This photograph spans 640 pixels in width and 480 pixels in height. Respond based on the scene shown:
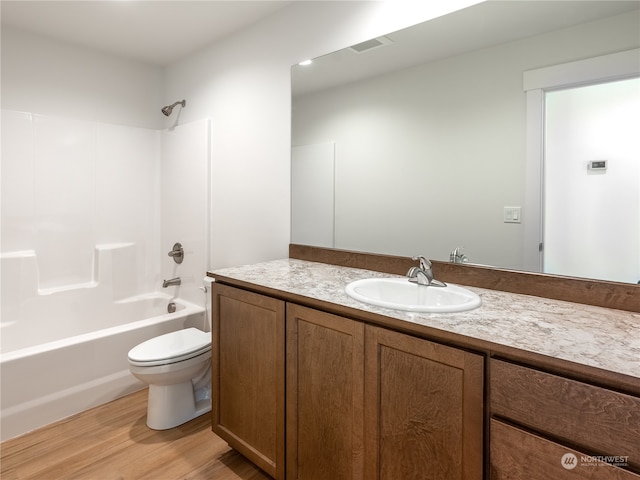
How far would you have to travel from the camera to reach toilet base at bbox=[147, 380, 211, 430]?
2031 mm

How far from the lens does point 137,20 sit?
231 centimetres

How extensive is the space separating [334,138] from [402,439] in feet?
4.84

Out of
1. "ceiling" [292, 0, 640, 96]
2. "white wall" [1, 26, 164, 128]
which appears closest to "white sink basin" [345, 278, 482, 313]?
"ceiling" [292, 0, 640, 96]

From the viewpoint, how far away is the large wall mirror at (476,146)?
3.94 feet

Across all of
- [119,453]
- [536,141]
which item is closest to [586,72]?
[536,141]

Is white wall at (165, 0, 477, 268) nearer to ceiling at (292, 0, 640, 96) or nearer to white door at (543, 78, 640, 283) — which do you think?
ceiling at (292, 0, 640, 96)

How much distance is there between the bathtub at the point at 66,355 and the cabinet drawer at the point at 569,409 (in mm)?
2180

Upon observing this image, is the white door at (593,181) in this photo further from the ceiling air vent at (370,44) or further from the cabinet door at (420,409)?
the ceiling air vent at (370,44)

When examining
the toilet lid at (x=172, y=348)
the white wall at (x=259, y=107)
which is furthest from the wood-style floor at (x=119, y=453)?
the white wall at (x=259, y=107)

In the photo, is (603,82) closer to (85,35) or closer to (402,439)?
(402,439)

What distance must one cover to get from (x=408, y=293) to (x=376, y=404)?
511 mm

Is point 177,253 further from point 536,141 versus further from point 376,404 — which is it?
point 536,141

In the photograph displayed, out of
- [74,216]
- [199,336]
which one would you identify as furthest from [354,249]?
[74,216]

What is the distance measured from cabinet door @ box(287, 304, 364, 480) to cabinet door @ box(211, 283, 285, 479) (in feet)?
0.23
